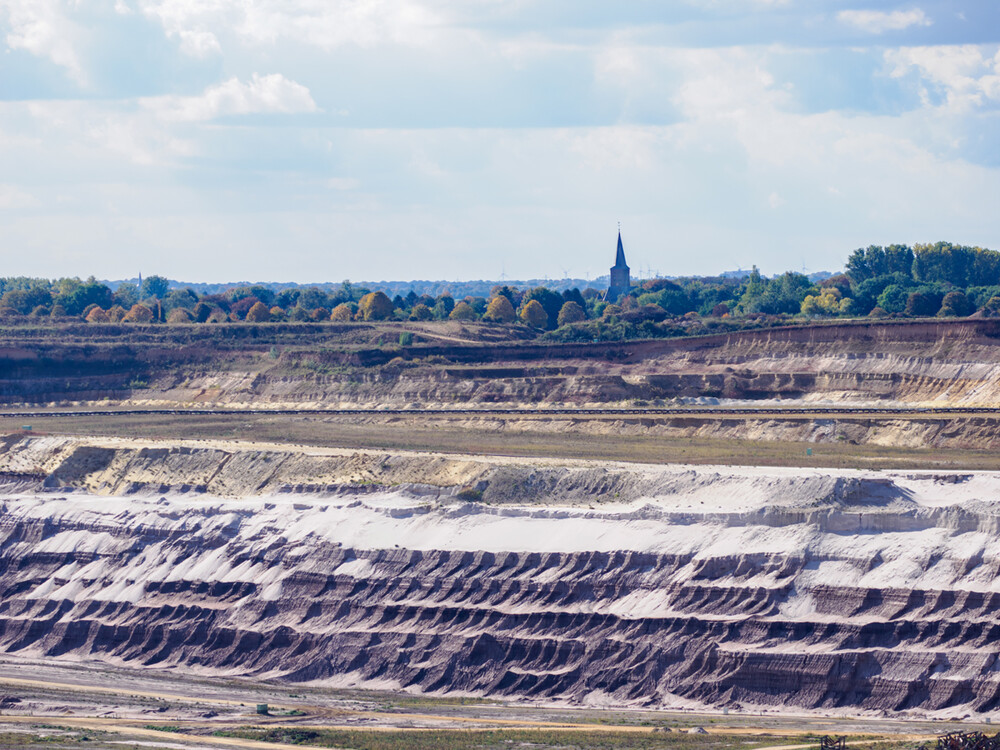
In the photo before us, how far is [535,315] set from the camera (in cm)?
15975

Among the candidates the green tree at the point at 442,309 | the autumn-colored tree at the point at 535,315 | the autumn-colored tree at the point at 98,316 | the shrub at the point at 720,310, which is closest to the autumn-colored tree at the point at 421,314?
the green tree at the point at 442,309

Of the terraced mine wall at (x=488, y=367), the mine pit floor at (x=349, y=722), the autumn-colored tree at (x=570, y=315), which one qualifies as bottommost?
the mine pit floor at (x=349, y=722)

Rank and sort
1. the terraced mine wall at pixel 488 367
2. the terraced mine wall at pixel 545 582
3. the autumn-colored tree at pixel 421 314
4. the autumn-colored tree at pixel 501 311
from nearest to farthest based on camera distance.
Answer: the terraced mine wall at pixel 545 582 → the terraced mine wall at pixel 488 367 → the autumn-colored tree at pixel 421 314 → the autumn-colored tree at pixel 501 311

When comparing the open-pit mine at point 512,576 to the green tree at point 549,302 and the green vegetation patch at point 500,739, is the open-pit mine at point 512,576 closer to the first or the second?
the green vegetation patch at point 500,739

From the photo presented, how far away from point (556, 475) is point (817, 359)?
166 ft

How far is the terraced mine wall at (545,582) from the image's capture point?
45.4m

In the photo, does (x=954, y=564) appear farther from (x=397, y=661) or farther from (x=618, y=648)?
(x=397, y=661)

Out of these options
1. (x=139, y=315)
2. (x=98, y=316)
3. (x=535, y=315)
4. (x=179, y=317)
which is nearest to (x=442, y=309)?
(x=535, y=315)

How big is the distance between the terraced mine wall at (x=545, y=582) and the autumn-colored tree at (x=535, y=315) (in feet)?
295

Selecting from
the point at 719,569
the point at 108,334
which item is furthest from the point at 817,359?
the point at 108,334

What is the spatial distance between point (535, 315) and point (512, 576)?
353ft

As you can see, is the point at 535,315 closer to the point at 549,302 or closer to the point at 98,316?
the point at 549,302

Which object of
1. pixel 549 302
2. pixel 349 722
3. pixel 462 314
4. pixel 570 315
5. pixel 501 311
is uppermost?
pixel 549 302

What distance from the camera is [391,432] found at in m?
85.1
